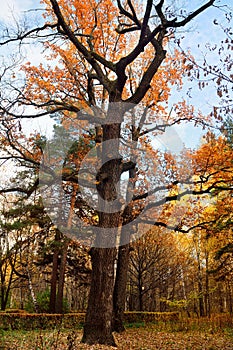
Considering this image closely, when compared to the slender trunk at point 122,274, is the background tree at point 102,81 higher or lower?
higher

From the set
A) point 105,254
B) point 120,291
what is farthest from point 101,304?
point 120,291

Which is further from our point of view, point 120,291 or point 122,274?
point 122,274

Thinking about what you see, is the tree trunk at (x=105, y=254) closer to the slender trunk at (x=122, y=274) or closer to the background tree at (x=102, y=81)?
the background tree at (x=102, y=81)

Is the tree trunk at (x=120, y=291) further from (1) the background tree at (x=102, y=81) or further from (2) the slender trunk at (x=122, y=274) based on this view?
(1) the background tree at (x=102, y=81)

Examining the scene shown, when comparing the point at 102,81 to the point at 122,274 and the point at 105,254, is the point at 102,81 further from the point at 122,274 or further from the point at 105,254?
the point at 122,274

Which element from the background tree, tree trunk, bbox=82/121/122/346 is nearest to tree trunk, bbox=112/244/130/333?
the background tree

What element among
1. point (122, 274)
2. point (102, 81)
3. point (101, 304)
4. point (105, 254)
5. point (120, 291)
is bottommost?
point (101, 304)

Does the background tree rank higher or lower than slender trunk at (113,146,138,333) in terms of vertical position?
higher

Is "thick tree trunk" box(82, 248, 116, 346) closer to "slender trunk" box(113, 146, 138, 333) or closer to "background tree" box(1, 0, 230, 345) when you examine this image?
"background tree" box(1, 0, 230, 345)

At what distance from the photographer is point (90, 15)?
33.5 feet

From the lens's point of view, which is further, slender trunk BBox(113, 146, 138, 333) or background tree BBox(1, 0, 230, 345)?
slender trunk BBox(113, 146, 138, 333)

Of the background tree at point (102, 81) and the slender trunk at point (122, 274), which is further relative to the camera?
the slender trunk at point (122, 274)

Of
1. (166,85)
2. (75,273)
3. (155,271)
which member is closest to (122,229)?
(166,85)

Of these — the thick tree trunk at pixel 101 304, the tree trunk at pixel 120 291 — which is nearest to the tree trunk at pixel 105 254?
the thick tree trunk at pixel 101 304
